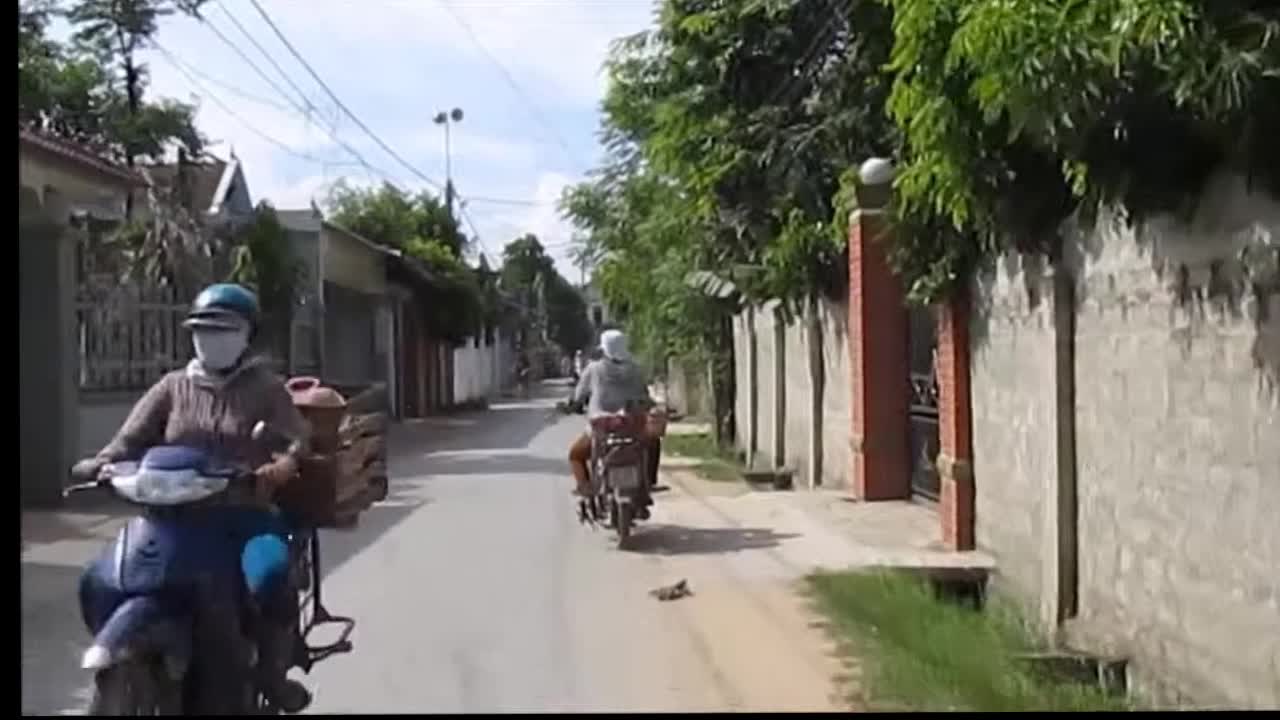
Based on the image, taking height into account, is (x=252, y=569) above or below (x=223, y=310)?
below

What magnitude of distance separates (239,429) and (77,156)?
5157 millimetres

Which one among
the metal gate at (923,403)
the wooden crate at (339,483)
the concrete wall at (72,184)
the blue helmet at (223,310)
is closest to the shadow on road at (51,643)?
the wooden crate at (339,483)

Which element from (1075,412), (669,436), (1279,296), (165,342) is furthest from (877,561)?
(669,436)

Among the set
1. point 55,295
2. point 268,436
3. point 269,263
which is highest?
point 269,263

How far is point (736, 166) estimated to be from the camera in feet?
60.0

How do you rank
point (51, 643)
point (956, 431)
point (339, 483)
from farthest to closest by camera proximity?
1. point (956, 431)
2. point (51, 643)
3. point (339, 483)

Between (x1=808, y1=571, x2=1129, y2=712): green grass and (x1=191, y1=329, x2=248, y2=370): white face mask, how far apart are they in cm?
290

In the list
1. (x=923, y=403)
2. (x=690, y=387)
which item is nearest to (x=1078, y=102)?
(x=923, y=403)

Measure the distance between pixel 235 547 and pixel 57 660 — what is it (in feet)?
7.29

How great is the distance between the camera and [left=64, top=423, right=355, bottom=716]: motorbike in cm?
571

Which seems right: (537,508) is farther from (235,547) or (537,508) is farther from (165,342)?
(235,547)

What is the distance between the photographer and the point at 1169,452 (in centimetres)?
764

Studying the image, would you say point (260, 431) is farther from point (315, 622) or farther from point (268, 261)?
point (268, 261)

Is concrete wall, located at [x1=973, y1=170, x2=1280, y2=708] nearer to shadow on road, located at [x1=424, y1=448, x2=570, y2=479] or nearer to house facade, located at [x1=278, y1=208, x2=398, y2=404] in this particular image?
house facade, located at [x1=278, y1=208, x2=398, y2=404]
